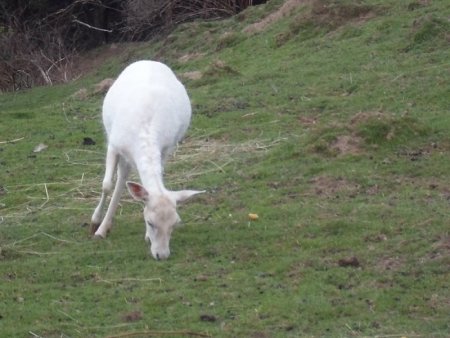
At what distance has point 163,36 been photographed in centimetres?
2348

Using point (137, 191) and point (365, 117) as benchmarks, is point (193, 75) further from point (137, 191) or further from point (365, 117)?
point (137, 191)

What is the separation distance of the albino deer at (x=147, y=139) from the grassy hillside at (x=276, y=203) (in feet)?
0.89

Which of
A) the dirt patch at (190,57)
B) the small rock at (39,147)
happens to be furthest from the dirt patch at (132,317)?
the dirt patch at (190,57)

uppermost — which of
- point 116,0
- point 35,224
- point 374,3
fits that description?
point 35,224

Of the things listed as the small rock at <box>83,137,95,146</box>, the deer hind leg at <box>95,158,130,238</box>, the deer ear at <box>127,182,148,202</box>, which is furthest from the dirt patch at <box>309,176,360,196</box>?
the small rock at <box>83,137,95,146</box>

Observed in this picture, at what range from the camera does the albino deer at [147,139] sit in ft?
25.8

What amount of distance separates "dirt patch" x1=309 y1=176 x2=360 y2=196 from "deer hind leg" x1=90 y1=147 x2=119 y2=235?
1.87 metres

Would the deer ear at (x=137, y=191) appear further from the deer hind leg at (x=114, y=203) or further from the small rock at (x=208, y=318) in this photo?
the small rock at (x=208, y=318)

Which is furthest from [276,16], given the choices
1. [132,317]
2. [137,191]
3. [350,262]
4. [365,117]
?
[132,317]

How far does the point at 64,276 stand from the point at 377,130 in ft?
13.5

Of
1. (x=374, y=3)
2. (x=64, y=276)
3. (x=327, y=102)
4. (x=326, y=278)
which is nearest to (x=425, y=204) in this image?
(x=326, y=278)

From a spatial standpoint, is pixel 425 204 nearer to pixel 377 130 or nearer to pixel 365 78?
pixel 377 130

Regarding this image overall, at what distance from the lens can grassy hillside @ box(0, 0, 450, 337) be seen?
6867 millimetres

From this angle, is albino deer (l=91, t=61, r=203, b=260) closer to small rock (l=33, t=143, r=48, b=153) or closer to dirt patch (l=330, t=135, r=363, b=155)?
dirt patch (l=330, t=135, r=363, b=155)
